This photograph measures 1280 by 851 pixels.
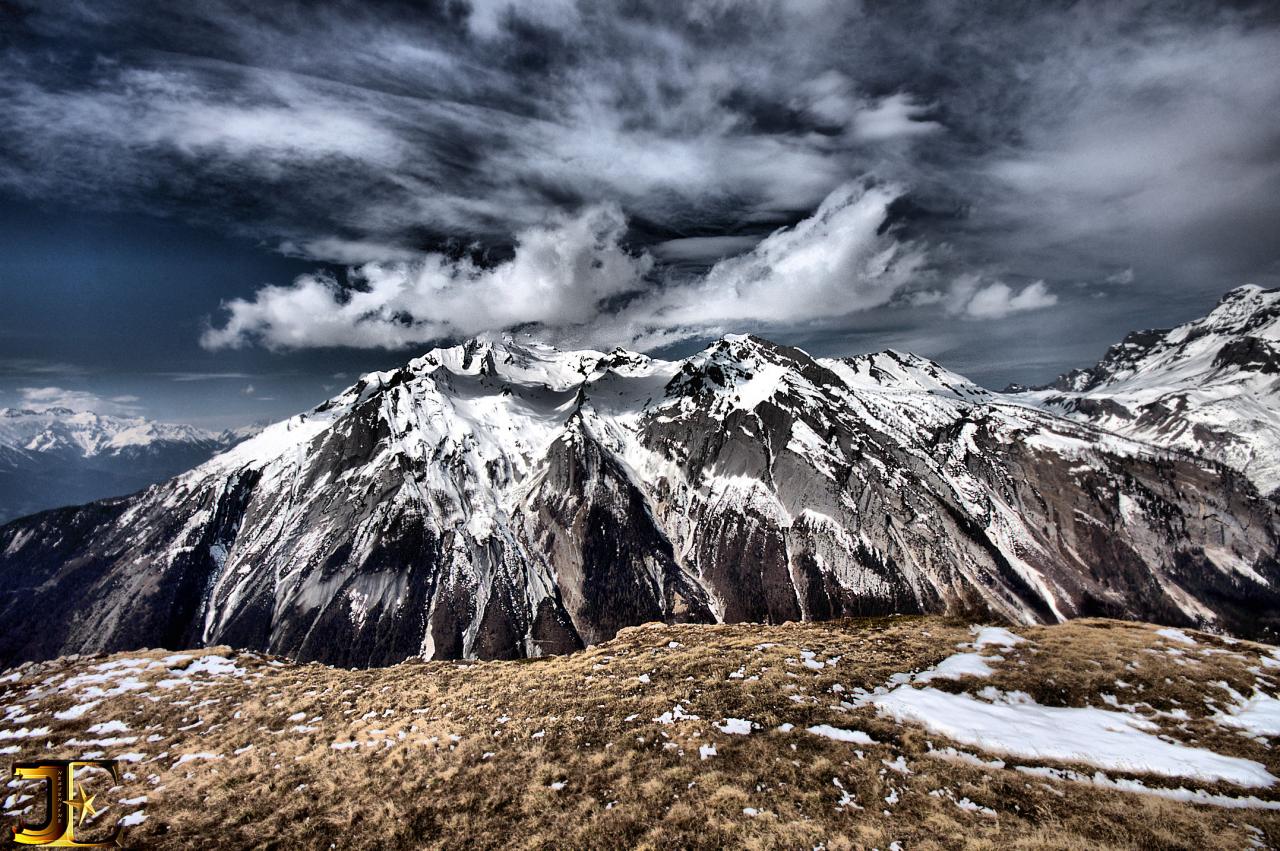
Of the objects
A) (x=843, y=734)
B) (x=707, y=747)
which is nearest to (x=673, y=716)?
(x=707, y=747)

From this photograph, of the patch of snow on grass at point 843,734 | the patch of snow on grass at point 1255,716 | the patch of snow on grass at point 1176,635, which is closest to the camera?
the patch of snow on grass at point 843,734

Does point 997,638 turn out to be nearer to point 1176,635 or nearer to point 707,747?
point 1176,635

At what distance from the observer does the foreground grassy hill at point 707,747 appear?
19.3m

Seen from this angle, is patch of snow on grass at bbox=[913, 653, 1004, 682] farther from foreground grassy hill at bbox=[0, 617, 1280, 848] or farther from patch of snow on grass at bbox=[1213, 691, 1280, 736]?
patch of snow on grass at bbox=[1213, 691, 1280, 736]

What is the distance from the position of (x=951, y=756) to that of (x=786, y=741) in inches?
284

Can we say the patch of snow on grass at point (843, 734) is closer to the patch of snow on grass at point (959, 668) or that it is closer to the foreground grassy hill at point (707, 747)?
the foreground grassy hill at point (707, 747)

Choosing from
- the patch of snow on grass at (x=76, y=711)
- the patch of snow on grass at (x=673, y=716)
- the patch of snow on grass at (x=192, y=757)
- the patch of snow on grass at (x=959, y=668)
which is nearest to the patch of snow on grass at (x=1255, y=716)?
the patch of snow on grass at (x=959, y=668)

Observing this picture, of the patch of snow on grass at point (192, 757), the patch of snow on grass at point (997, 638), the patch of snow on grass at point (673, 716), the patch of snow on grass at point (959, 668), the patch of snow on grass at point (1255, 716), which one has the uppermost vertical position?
the patch of snow on grass at point (673, 716)

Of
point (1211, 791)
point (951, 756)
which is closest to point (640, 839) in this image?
point (951, 756)

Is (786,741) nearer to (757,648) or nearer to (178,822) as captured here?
(757,648)

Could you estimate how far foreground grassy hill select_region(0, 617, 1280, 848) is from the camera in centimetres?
1931

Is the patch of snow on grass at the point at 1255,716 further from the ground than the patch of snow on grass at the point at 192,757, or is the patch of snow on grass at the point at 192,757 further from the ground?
the patch of snow on grass at the point at 192,757

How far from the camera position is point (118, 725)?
32.2 metres

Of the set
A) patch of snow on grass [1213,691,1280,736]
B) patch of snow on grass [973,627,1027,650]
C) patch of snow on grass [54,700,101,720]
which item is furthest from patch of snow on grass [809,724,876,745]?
patch of snow on grass [54,700,101,720]
